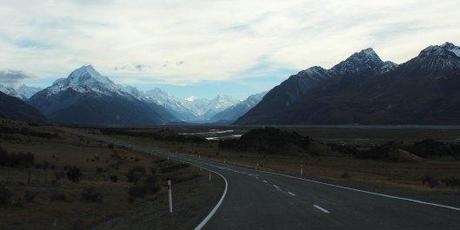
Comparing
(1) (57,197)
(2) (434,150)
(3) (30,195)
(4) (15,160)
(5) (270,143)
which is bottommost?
(1) (57,197)

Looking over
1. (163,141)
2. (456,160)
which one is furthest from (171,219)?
(163,141)

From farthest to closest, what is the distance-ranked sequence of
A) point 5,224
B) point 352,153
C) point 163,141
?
point 163,141, point 352,153, point 5,224

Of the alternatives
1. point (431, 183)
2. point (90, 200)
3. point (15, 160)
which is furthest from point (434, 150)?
point (90, 200)

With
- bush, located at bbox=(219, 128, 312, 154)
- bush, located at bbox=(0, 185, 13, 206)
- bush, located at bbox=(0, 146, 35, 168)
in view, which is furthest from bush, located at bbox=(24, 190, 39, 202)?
bush, located at bbox=(219, 128, 312, 154)

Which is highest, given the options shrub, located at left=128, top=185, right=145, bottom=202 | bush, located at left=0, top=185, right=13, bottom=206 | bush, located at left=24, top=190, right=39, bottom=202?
bush, located at left=0, top=185, right=13, bottom=206

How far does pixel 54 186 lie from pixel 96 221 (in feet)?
41.9

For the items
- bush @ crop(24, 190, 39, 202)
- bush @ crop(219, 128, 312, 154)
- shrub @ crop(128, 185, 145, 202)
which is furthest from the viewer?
bush @ crop(219, 128, 312, 154)

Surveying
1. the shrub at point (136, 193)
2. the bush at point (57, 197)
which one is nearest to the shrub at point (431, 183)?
the shrub at point (136, 193)

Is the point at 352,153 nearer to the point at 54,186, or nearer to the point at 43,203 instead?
the point at 54,186

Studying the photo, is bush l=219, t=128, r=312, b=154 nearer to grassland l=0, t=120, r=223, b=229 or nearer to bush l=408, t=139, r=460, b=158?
bush l=408, t=139, r=460, b=158

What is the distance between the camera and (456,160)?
242 feet

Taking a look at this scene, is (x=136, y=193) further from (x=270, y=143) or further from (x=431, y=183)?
(x=270, y=143)

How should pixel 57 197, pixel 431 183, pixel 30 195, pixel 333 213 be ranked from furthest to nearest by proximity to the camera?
pixel 431 183
pixel 57 197
pixel 30 195
pixel 333 213

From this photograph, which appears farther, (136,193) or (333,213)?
(136,193)
